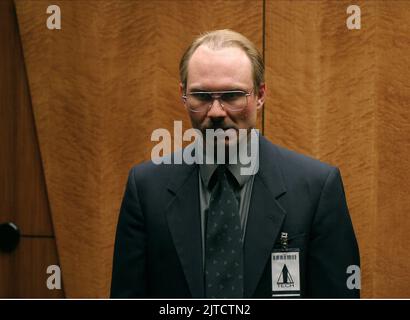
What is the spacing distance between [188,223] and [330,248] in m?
0.26

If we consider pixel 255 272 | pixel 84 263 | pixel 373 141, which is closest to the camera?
pixel 255 272

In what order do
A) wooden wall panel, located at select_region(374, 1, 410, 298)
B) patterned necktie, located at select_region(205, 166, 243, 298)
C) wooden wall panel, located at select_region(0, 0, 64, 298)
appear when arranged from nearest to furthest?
1. patterned necktie, located at select_region(205, 166, 243, 298)
2. wooden wall panel, located at select_region(374, 1, 410, 298)
3. wooden wall panel, located at select_region(0, 0, 64, 298)

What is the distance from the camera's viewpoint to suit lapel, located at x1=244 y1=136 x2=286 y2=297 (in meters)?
1.22

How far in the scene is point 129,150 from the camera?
1714 millimetres

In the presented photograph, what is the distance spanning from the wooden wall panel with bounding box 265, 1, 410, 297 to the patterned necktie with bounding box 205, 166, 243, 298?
495 mm

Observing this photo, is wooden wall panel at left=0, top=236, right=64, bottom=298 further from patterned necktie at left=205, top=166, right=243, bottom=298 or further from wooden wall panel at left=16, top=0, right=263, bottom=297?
patterned necktie at left=205, top=166, right=243, bottom=298

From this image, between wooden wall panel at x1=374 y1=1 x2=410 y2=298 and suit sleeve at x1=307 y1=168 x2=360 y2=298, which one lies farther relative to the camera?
wooden wall panel at x1=374 y1=1 x2=410 y2=298

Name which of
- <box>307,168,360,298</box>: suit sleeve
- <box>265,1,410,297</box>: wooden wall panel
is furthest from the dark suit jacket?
<box>265,1,410,297</box>: wooden wall panel

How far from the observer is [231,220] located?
1214 millimetres

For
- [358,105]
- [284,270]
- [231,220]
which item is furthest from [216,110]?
[358,105]

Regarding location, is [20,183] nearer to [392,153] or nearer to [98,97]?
[98,97]
